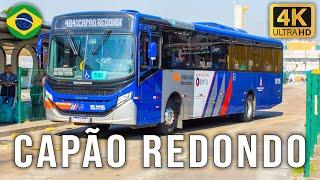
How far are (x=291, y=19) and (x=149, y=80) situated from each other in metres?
5.03

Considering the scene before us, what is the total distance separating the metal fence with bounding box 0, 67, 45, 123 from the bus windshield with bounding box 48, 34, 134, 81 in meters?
3.21

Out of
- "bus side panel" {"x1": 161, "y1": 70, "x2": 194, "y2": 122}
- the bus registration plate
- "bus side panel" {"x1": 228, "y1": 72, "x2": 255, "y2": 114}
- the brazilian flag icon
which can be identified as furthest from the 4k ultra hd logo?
"bus side panel" {"x1": 228, "y1": 72, "x2": 255, "y2": 114}

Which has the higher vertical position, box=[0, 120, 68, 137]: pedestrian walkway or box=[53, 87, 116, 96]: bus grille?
box=[53, 87, 116, 96]: bus grille

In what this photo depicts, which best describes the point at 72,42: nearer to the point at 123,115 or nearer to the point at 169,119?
the point at 123,115

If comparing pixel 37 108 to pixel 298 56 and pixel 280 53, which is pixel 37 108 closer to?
pixel 280 53

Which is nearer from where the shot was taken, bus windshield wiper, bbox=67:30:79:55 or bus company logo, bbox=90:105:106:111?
bus company logo, bbox=90:105:106:111

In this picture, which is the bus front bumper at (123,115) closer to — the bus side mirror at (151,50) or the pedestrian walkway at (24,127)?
the bus side mirror at (151,50)

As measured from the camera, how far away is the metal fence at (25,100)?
17.5 m

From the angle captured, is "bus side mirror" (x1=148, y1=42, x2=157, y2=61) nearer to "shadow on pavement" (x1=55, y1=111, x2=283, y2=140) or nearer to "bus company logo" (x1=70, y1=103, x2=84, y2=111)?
"bus company logo" (x1=70, y1=103, x2=84, y2=111)

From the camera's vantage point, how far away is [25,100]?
17969mm

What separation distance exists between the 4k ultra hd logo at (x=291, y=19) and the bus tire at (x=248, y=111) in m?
10.9

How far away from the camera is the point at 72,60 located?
14375 mm

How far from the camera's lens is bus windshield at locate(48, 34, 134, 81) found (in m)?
14.0

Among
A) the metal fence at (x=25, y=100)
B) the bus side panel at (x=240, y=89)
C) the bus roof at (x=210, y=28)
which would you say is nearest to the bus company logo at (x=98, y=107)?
the bus roof at (x=210, y=28)
